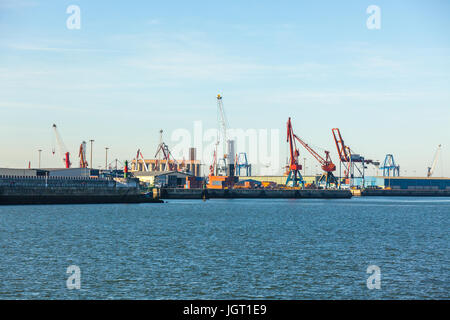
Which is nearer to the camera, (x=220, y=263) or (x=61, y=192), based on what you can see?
(x=220, y=263)

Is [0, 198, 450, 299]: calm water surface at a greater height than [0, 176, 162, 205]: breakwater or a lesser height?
lesser

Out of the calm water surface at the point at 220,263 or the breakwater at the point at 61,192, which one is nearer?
the calm water surface at the point at 220,263

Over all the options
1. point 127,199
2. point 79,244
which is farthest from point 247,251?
point 127,199

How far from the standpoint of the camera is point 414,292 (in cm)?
3191

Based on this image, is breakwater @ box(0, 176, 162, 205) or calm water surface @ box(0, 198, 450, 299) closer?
calm water surface @ box(0, 198, 450, 299)

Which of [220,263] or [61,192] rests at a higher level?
[61,192]

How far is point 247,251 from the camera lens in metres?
51.0

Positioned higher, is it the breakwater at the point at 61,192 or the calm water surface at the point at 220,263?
the breakwater at the point at 61,192
